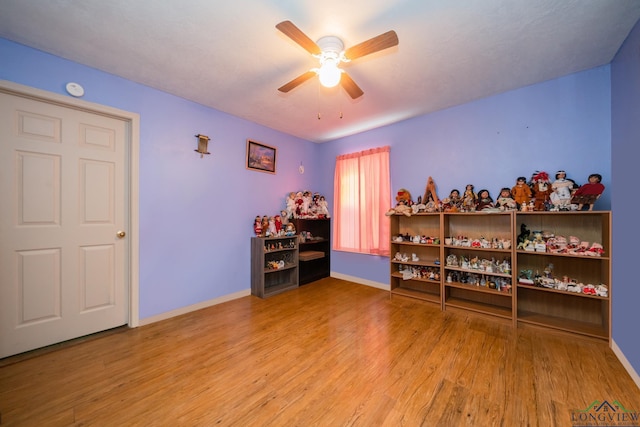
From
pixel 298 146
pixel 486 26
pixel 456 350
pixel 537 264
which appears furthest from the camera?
pixel 298 146

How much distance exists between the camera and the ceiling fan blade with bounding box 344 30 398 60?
141 centimetres

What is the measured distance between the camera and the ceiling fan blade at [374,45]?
141cm

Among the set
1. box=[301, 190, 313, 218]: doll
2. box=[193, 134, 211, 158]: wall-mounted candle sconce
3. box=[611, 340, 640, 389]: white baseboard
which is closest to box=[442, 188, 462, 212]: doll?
box=[611, 340, 640, 389]: white baseboard

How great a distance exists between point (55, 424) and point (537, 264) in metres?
3.96

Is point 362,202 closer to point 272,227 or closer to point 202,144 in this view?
point 272,227

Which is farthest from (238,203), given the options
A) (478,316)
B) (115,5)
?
(478,316)

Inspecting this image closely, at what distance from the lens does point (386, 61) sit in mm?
2035

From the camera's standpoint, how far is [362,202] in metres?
3.77

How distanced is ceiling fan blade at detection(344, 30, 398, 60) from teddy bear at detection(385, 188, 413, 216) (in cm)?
203

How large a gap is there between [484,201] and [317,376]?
2.51 metres

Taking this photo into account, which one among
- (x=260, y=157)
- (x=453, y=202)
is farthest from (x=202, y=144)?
(x=453, y=202)

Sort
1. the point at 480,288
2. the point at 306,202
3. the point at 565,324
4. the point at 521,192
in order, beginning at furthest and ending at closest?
the point at 306,202 → the point at 480,288 → the point at 521,192 → the point at 565,324

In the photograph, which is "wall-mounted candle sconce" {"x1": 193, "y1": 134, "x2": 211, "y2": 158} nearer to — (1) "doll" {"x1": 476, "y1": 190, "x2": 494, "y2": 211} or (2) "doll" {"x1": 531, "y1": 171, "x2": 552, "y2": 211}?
(1) "doll" {"x1": 476, "y1": 190, "x2": 494, "y2": 211}

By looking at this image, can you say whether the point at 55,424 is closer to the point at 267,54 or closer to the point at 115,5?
the point at 115,5
